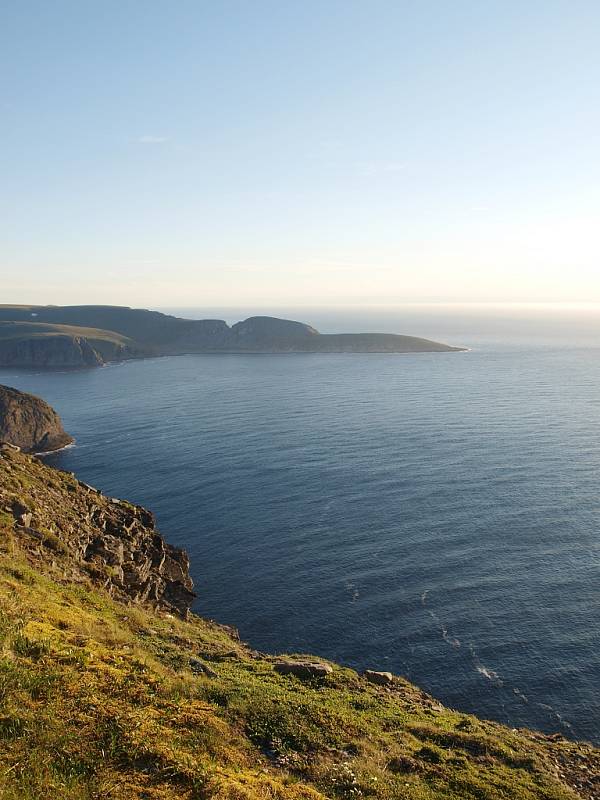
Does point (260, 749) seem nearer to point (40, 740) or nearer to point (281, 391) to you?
point (40, 740)

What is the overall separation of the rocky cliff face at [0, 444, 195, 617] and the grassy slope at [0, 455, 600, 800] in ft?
15.7

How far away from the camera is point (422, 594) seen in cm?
5603

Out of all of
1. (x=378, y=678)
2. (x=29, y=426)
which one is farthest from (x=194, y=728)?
(x=29, y=426)

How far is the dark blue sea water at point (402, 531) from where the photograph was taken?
47156mm

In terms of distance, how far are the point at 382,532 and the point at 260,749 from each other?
50835mm

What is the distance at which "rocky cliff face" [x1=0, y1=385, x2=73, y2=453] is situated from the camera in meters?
122

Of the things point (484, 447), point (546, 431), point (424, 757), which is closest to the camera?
point (424, 757)

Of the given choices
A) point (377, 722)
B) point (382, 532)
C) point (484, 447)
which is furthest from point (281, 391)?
point (377, 722)

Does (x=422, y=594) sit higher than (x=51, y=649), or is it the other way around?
(x=51, y=649)

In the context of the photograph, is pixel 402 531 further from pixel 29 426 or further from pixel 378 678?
pixel 29 426

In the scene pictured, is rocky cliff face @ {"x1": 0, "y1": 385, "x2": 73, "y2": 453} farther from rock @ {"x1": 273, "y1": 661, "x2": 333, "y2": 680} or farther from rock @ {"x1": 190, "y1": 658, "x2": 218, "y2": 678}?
rock @ {"x1": 190, "y1": 658, "x2": 218, "y2": 678}

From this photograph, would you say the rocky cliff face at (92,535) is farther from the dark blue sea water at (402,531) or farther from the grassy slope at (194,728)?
the dark blue sea water at (402,531)

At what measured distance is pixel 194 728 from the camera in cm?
2020

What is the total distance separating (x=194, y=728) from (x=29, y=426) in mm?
122825
